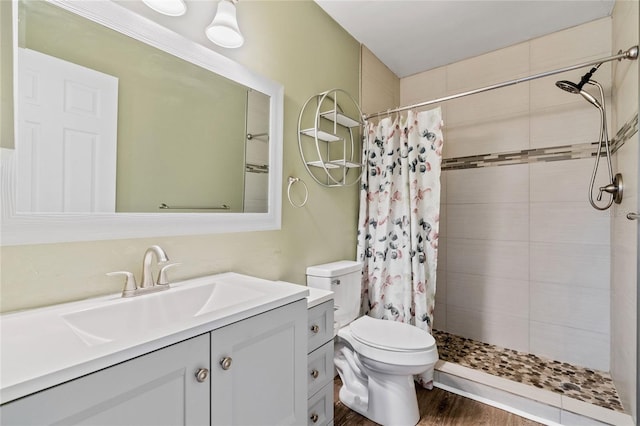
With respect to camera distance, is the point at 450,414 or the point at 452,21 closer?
the point at 450,414

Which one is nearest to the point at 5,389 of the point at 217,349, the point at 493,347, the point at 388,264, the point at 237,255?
the point at 217,349

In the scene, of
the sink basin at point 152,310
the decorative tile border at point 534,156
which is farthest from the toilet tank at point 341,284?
the decorative tile border at point 534,156

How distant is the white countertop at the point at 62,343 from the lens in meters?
0.54

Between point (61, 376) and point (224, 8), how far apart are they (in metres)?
1.39

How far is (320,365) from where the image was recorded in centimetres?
138

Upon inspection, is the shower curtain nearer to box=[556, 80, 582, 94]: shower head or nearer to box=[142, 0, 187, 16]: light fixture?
box=[556, 80, 582, 94]: shower head

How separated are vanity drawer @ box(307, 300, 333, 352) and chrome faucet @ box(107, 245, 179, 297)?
0.61m

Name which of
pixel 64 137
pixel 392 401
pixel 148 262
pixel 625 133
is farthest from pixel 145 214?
pixel 625 133

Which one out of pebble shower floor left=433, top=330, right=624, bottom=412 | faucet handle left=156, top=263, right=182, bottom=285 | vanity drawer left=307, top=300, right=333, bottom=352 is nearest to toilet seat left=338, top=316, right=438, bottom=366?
vanity drawer left=307, top=300, right=333, bottom=352

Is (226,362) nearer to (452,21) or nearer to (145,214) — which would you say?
(145,214)

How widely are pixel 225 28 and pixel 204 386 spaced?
4.50 feet

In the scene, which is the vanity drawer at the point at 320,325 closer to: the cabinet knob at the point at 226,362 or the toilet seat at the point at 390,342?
the toilet seat at the point at 390,342

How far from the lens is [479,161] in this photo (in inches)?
98.2

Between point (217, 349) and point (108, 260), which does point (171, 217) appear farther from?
point (217, 349)
